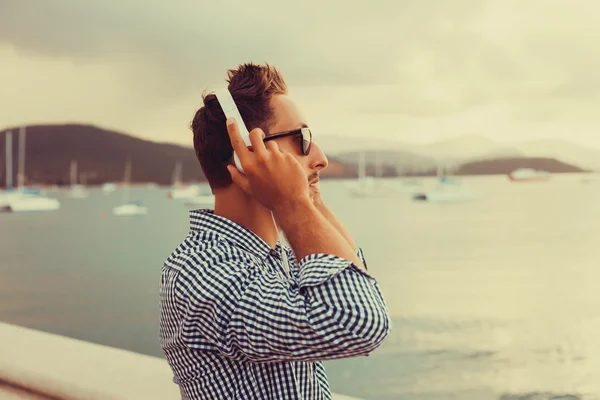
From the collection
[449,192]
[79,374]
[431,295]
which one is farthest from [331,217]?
[449,192]

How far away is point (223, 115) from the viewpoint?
3.43ft

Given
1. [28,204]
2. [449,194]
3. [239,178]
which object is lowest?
[28,204]

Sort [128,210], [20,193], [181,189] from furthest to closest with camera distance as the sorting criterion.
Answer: [181,189]
[128,210]
[20,193]

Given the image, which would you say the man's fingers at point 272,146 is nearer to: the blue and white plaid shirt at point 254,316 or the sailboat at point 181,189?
the blue and white plaid shirt at point 254,316

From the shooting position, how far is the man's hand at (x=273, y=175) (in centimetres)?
89

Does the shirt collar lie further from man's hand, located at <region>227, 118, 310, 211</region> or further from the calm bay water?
the calm bay water

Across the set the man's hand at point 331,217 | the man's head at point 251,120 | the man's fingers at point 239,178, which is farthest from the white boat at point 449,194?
the man's fingers at point 239,178

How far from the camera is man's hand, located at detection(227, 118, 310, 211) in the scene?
2.93 ft

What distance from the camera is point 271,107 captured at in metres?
1.05

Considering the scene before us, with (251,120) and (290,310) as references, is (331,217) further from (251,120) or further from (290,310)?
(290,310)

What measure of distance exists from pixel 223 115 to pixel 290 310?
0.35 metres

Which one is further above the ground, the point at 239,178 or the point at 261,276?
the point at 239,178

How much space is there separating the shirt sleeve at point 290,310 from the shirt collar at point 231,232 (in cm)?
9

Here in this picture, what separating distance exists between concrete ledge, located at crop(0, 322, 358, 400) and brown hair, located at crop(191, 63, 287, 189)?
1.11 meters
